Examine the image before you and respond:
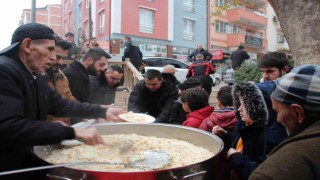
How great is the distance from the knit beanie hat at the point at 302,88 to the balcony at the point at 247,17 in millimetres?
30093

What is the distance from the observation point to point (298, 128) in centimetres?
Result: 134

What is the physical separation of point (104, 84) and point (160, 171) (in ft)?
11.0

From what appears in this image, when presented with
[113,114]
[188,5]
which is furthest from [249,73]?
[188,5]

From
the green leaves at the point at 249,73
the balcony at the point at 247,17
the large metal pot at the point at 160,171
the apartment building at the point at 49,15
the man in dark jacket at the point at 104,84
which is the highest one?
the apartment building at the point at 49,15

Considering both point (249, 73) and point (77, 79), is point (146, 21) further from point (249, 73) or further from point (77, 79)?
point (77, 79)

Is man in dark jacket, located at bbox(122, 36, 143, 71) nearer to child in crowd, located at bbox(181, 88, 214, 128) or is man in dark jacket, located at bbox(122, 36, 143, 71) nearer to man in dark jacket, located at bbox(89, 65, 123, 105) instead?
man in dark jacket, located at bbox(89, 65, 123, 105)

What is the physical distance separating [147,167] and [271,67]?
2.28m

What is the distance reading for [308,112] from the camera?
1307 mm

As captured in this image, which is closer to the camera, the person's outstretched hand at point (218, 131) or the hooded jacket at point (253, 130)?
the hooded jacket at point (253, 130)

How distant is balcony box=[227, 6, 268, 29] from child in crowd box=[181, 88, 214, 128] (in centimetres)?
2826

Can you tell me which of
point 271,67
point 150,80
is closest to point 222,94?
point 271,67

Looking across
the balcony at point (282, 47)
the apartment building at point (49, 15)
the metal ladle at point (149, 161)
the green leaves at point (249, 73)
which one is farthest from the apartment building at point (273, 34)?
the metal ladle at point (149, 161)

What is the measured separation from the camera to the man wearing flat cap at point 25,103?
151 centimetres

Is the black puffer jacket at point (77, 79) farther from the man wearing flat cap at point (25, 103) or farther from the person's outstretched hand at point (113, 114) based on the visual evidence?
the man wearing flat cap at point (25, 103)
